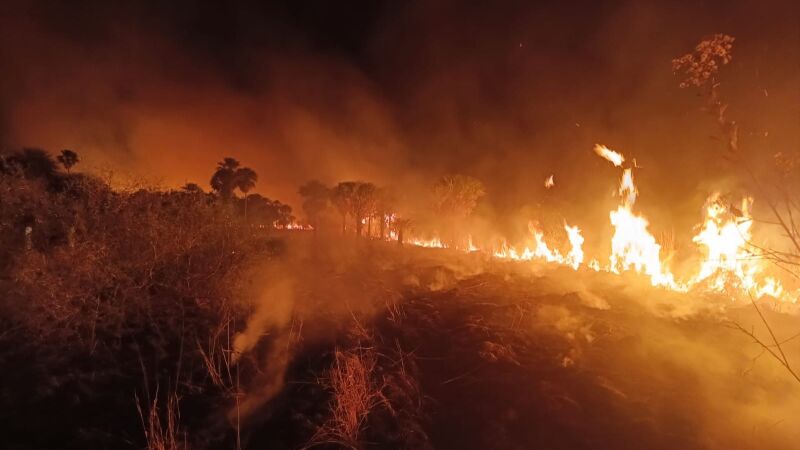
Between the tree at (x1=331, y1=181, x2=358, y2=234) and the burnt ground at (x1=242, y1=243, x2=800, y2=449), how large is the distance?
25366 millimetres

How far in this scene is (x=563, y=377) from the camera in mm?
9797

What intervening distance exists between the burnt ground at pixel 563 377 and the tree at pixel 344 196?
25366 mm

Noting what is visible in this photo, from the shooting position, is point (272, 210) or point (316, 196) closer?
point (316, 196)

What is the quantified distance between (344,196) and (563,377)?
107ft

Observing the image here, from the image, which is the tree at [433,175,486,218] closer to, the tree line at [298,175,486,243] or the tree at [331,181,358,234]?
the tree line at [298,175,486,243]

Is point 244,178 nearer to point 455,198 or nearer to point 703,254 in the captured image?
point 455,198

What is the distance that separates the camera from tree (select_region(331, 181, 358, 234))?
131 feet

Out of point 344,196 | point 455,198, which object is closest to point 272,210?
point 344,196

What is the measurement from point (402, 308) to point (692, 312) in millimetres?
8587

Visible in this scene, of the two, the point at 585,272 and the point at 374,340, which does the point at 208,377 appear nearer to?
the point at 374,340

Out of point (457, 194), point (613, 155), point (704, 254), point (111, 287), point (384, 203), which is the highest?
point (457, 194)

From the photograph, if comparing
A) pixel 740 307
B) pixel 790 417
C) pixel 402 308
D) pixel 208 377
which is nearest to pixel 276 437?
pixel 208 377

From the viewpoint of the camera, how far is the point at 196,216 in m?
13.2

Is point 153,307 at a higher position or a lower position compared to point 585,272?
lower
